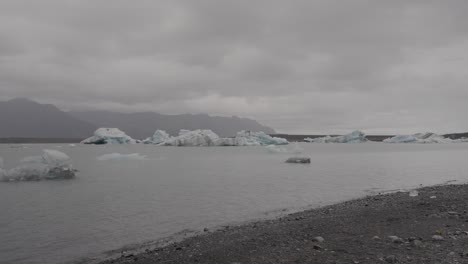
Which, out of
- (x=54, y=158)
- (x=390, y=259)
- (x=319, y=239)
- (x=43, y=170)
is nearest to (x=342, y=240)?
(x=319, y=239)

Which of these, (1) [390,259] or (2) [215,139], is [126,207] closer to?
(1) [390,259]

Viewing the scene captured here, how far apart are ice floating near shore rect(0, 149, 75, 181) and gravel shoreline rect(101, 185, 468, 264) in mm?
17445

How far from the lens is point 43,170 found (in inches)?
964

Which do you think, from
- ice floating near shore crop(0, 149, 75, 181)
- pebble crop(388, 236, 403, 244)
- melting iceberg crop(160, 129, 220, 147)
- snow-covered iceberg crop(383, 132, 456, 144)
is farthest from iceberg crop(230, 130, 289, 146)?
pebble crop(388, 236, 403, 244)

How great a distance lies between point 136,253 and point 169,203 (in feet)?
25.2

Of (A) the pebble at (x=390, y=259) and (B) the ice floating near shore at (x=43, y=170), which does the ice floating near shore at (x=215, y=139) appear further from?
(A) the pebble at (x=390, y=259)

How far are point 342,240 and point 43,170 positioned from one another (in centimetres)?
2121

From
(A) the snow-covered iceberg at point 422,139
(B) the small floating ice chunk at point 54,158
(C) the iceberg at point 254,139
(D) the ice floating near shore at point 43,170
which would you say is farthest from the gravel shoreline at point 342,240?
(A) the snow-covered iceberg at point 422,139

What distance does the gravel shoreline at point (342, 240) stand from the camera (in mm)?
6938

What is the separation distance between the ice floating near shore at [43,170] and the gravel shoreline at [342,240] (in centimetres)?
1745

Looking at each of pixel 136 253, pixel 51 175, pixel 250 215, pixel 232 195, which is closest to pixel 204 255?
pixel 136 253

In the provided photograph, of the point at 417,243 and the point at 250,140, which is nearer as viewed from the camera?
the point at 417,243

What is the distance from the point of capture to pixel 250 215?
46.6 ft

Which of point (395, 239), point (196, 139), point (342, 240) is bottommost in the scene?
point (342, 240)
